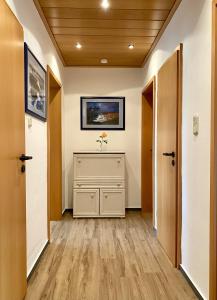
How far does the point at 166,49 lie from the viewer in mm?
3057

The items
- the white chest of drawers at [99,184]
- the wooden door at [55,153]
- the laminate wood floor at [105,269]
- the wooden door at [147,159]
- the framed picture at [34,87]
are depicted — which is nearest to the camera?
the laminate wood floor at [105,269]

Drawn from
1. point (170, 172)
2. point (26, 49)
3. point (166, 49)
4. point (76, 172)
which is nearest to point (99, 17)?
point (166, 49)

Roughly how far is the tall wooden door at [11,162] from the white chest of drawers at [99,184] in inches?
90.6

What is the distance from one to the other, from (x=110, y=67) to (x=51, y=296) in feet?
11.8

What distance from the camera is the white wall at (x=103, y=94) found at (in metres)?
4.73

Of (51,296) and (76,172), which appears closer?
(51,296)

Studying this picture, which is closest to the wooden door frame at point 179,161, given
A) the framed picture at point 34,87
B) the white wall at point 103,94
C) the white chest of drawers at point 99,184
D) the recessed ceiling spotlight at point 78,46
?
the framed picture at point 34,87

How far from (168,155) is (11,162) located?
152 cm

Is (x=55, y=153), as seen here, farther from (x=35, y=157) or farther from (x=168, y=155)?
(x=168, y=155)

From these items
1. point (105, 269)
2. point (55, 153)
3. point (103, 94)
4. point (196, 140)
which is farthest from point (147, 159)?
point (196, 140)

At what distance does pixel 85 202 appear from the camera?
14.2 ft

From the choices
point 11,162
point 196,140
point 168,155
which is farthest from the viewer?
point 168,155

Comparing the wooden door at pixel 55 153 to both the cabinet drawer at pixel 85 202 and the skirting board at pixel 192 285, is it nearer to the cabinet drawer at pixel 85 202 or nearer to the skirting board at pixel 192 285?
the cabinet drawer at pixel 85 202

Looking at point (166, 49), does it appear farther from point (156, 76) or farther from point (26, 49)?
point (26, 49)
